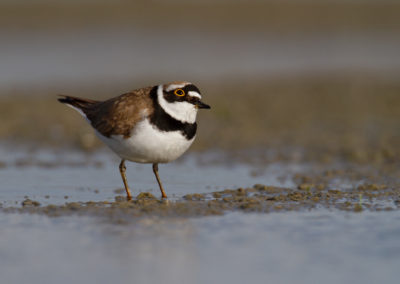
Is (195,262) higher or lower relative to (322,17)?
lower

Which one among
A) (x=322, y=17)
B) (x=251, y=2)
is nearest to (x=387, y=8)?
(x=322, y=17)

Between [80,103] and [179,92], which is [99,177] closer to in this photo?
[80,103]

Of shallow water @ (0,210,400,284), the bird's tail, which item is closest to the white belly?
shallow water @ (0,210,400,284)

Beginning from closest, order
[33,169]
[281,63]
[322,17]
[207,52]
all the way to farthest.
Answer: [33,169] < [281,63] < [207,52] < [322,17]

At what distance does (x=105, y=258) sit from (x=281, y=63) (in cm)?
1623

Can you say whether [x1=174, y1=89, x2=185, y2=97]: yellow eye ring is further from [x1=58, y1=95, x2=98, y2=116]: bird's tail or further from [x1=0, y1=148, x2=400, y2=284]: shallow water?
[x1=58, y1=95, x2=98, y2=116]: bird's tail

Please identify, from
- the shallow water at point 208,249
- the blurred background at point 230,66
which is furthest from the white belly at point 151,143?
the blurred background at point 230,66

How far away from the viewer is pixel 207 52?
75.9 ft

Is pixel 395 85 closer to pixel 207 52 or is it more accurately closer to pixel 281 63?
pixel 281 63

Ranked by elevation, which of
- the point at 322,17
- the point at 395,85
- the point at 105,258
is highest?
the point at 322,17

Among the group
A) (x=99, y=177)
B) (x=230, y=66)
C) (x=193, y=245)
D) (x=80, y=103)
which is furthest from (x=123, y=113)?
(x=230, y=66)

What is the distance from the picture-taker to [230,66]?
21.0 m

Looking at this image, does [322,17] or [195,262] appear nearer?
[195,262]

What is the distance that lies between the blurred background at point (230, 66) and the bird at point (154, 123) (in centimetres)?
355
